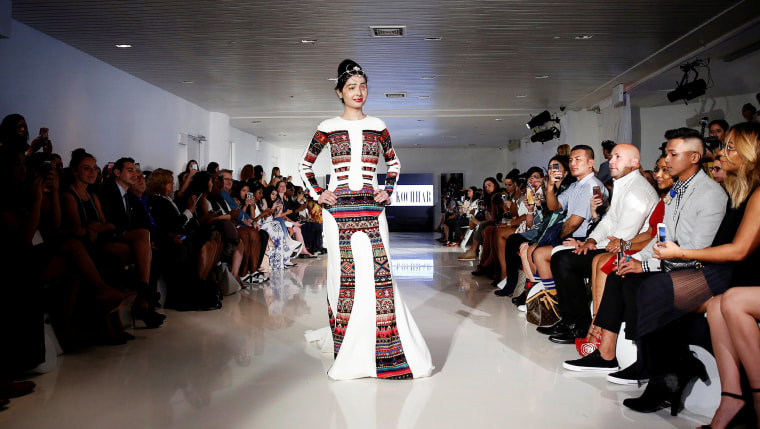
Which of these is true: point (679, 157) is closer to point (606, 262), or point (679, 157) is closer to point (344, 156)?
point (606, 262)

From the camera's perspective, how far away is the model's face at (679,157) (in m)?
2.93

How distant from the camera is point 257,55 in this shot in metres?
7.78

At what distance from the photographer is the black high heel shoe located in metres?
2.59

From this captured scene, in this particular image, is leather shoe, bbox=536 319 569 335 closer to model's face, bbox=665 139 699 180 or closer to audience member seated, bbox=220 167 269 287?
model's face, bbox=665 139 699 180

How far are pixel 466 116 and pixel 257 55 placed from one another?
6.77 metres

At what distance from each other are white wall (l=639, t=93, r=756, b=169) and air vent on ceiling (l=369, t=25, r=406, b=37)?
6.41 m

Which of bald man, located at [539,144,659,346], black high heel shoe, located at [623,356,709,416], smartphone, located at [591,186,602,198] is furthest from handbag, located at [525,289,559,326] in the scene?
black high heel shoe, located at [623,356,709,416]

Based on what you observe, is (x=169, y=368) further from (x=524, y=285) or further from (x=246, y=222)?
(x=246, y=222)

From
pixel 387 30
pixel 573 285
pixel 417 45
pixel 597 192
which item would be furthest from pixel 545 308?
pixel 417 45

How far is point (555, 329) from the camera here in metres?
4.36

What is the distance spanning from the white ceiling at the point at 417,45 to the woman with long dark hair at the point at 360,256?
Answer: 273 cm

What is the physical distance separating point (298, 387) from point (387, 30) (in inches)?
186

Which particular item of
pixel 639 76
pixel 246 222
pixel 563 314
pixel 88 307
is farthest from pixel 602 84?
pixel 88 307

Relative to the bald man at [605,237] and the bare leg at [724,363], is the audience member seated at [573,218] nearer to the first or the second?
the bald man at [605,237]
